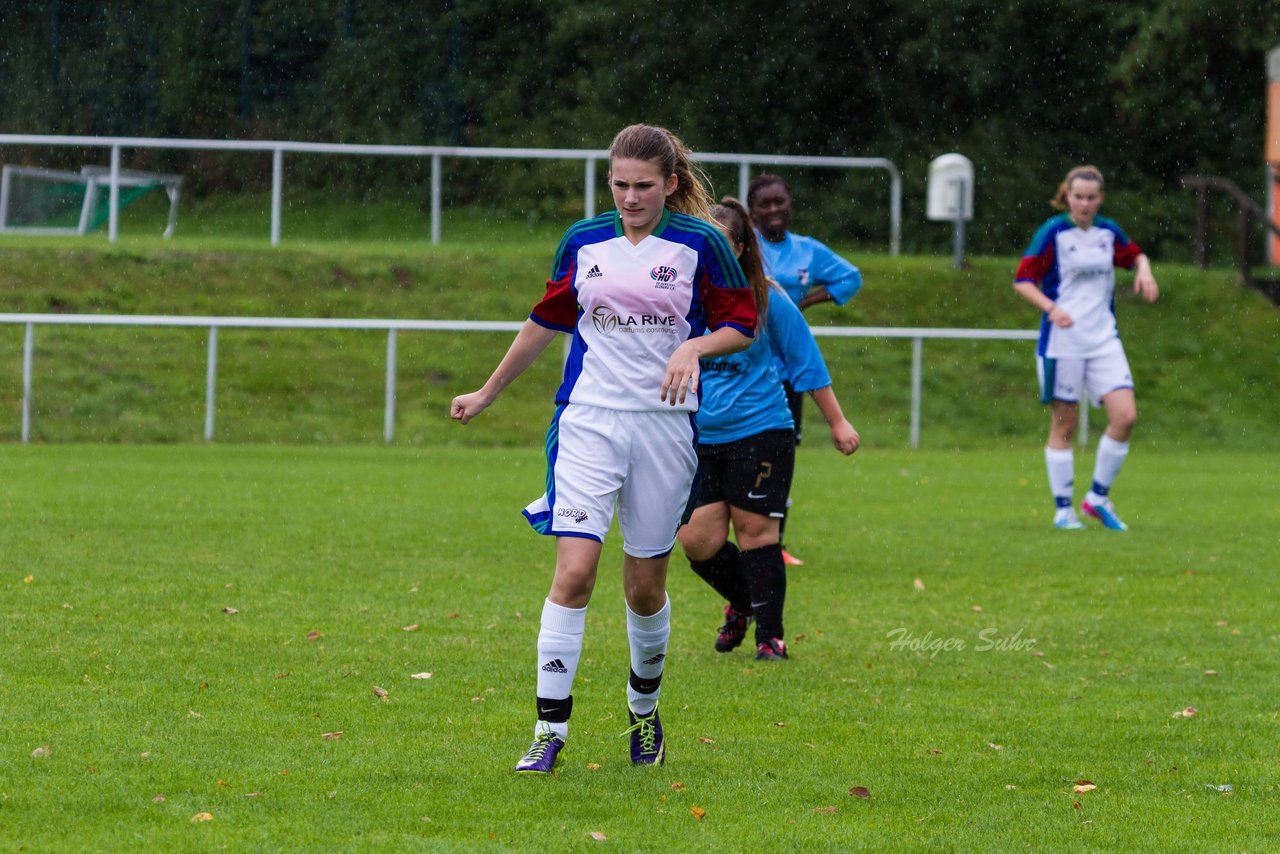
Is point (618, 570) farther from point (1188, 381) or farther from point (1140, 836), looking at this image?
point (1188, 381)

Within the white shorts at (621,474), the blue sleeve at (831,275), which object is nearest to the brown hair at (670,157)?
the white shorts at (621,474)

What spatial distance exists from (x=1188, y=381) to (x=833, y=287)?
14008 mm

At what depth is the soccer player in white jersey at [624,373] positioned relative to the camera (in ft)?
15.5

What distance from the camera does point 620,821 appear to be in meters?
4.30

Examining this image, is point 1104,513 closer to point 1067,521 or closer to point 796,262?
point 1067,521

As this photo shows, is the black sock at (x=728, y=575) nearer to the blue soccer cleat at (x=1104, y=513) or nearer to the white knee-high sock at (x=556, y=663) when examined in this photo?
the white knee-high sock at (x=556, y=663)

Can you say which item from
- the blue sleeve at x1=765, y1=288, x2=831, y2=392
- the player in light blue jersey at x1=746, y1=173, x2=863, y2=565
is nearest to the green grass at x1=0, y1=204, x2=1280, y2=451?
the player in light blue jersey at x1=746, y1=173, x2=863, y2=565

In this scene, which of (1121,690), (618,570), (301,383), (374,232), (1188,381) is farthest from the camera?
(374,232)

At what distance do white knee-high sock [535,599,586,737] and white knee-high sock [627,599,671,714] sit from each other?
0.28m

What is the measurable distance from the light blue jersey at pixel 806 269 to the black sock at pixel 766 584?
1.91 m

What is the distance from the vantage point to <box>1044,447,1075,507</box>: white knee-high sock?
1162cm

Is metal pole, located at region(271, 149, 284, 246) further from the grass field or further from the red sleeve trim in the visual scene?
the red sleeve trim

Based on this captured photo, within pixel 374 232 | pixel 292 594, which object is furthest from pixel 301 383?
pixel 292 594

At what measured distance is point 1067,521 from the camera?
11.6 m
